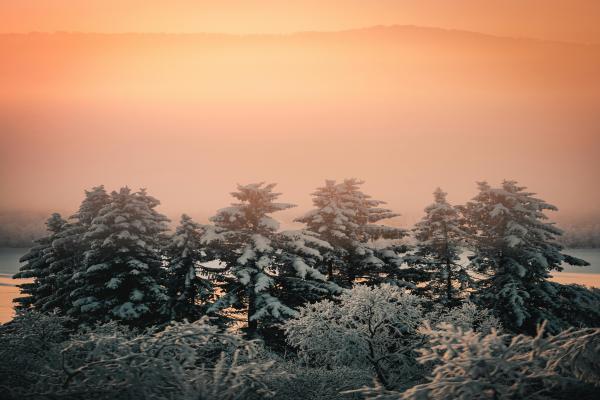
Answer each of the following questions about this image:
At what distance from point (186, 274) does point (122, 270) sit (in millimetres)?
3607

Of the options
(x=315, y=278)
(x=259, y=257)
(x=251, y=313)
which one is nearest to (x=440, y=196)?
(x=315, y=278)

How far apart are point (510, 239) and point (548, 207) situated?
413cm

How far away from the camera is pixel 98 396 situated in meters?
7.55

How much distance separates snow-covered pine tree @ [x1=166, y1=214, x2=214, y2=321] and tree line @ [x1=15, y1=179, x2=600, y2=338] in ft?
0.22

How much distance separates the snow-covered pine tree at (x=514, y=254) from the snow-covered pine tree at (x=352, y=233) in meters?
4.41

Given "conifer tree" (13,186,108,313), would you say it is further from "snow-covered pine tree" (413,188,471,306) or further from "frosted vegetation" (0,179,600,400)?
"snow-covered pine tree" (413,188,471,306)

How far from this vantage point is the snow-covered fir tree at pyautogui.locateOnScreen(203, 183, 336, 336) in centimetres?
2058

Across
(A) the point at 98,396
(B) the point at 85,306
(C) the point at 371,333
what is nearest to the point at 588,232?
(C) the point at 371,333

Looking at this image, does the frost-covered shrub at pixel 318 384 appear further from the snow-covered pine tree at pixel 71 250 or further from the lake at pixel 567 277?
the lake at pixel 567 277

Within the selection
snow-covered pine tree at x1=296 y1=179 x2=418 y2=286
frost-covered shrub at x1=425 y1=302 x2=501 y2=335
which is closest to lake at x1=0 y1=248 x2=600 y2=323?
snow-covered pine tree at x1=296 y1=179 x2=418 y2=286

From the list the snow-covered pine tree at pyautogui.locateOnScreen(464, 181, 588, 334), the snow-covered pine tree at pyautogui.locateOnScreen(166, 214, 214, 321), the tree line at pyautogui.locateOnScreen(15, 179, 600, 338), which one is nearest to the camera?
the tree line at pyautogui.locateOnScreen(15, 179, 600, 338)

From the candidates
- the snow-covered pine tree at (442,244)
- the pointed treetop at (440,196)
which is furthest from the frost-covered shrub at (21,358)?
the pointed treetop at (440,196)

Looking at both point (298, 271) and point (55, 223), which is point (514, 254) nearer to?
point (298, 271)

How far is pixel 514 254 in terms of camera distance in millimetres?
23312
